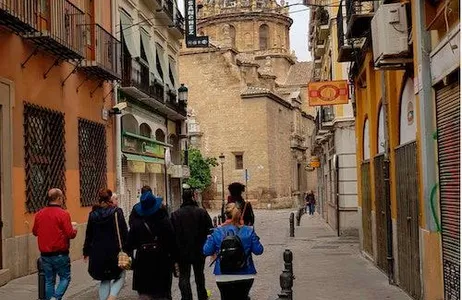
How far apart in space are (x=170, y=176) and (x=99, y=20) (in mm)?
11919

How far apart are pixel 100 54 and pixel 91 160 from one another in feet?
9.14

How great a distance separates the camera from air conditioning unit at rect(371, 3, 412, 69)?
9.89 m

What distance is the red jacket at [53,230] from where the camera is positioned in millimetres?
9430

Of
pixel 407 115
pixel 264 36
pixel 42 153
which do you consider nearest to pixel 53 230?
pixel 407 115

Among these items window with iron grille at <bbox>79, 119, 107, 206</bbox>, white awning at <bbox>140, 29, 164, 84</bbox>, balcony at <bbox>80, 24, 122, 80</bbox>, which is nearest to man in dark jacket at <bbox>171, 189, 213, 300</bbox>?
window with iron grille at <bbox>79, 119, 107, 206</bbox>

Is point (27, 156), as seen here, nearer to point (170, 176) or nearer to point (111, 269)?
point (111, 269)

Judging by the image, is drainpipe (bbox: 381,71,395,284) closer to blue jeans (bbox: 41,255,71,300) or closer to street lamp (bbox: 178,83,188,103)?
blue jeans (bbox: 41,255,71,300)

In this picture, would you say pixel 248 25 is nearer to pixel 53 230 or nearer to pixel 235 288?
pixel 53 230

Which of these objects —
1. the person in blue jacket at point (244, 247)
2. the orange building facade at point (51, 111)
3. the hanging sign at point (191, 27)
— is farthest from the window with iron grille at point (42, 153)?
the hanging sign at point (191, 27)

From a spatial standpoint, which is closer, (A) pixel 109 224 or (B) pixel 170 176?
(A) pixel 109 224

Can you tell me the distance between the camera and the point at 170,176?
100 ft

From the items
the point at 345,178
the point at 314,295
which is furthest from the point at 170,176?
the point at 314,295

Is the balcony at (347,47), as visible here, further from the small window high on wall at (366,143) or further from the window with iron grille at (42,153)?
the window with iron grille at (42,153)

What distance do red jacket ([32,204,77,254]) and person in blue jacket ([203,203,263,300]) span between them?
2.71 metres
